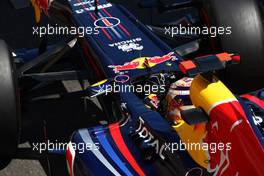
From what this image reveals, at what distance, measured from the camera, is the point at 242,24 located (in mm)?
4172

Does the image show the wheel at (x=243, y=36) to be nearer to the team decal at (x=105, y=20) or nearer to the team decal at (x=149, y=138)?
the team decal at (x=105, y=20)

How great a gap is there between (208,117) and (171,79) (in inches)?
49.9

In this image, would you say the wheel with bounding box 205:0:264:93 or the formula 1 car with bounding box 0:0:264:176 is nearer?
the formula 1 car with bounding box 0:0:264:176

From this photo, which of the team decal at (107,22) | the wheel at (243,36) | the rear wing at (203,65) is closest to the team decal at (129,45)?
the team decal at (107,22)

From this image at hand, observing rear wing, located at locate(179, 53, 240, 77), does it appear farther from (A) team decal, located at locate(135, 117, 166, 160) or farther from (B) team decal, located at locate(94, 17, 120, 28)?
(B) team decal, located at locate(94, 17, 120, 28)

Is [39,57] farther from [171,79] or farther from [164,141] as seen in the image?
[164,141]

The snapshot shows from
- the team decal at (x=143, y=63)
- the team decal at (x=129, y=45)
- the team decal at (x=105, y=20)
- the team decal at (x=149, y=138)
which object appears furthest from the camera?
the team decal at (x=105, y=20)

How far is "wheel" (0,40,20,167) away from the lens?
3744 mm

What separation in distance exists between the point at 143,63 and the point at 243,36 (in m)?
0.82

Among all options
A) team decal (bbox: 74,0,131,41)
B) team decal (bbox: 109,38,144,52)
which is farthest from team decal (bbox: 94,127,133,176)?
team decal (bbox: 74,0,131,41)

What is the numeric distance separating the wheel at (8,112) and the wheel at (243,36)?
1.64 m

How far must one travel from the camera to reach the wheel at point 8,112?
3744mm

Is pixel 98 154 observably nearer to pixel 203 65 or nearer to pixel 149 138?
pixel 149 138

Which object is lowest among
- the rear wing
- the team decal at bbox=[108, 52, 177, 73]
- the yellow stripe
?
the team decal at bbox=[108, 52, 177, 73]
